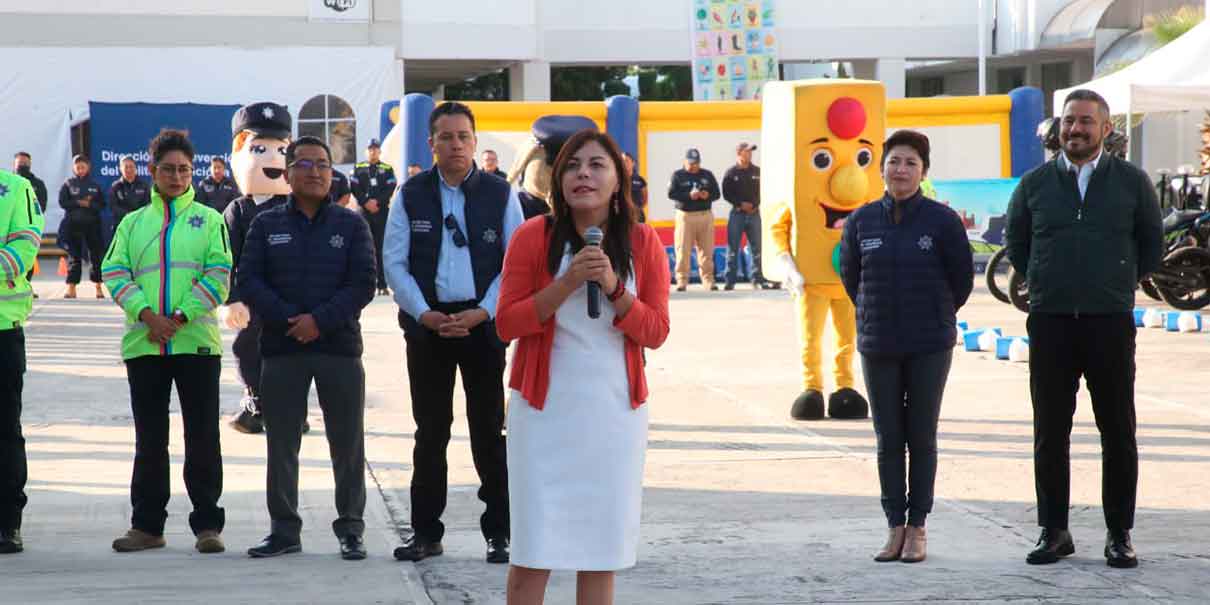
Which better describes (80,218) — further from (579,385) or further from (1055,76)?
(1055,76)

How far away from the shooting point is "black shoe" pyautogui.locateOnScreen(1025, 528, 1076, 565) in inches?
254

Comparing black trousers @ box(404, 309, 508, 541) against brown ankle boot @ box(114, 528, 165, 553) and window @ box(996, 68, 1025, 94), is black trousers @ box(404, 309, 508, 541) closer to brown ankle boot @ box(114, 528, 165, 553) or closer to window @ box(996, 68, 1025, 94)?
brown ankle boot @ box(114, 528, 165, 553)

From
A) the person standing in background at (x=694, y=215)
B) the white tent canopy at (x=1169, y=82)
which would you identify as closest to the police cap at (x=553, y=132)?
the white tent canopy at (x=1169, y=82)

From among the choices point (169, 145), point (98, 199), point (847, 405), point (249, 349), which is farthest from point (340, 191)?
point (98, 199)

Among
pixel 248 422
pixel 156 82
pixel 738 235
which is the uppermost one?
pixel 156 82

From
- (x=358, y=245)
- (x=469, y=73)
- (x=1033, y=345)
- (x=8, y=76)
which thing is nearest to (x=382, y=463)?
(x=358, y=245)

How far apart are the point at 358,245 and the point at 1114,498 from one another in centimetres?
312

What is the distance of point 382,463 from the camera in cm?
913

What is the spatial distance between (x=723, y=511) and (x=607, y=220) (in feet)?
10.3

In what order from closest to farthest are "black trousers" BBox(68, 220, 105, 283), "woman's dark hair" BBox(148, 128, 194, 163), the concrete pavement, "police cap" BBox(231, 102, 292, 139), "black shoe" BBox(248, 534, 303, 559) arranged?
the concrete pavement, "black shoe" BBox(248, 534, 303, 559), "woman's dark hair" BBox(148, 128, 194, 163), "police cap" BBox(231, 102, 292, 139), "black trousers" BBox(68, 220, 105, 283)

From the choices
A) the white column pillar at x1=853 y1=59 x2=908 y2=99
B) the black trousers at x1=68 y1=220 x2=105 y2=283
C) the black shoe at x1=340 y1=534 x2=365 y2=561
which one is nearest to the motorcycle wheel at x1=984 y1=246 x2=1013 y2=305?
the black trousers at x1=68 y1=220 x2=105 y2=283

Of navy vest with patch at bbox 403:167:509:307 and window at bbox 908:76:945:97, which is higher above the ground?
window at bbox 908:76:945:97

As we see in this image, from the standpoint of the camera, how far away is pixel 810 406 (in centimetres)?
1048

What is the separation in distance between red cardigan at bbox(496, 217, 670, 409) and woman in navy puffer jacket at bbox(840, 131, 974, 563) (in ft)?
6.99
